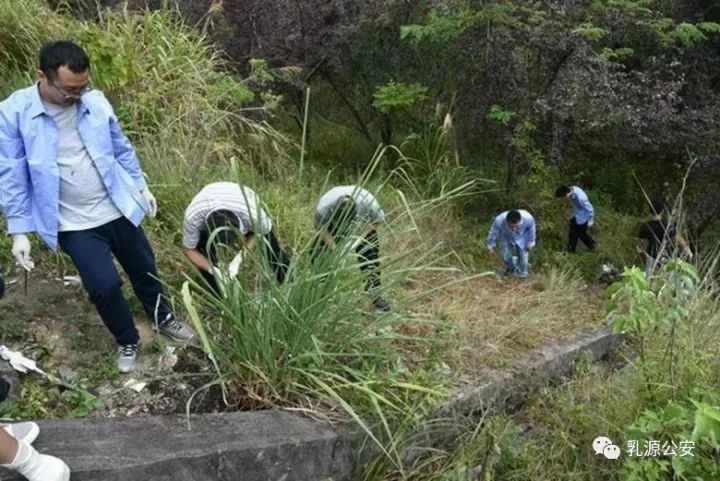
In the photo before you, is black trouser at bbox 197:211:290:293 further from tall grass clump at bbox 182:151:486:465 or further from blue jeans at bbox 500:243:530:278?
blue jeans at bbox 500:243:530:278

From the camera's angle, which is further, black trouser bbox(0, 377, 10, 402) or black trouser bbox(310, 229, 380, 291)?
black trouser bbox(310, 229, 380, 291)

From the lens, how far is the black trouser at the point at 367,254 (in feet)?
9.48

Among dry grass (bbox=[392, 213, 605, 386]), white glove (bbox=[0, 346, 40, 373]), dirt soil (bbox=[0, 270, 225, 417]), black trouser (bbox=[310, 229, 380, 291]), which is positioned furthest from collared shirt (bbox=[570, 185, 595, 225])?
white glove (bbox=[0, 346, 40, 373])

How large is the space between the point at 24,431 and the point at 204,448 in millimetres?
569

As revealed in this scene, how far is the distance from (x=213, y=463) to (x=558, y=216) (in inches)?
287

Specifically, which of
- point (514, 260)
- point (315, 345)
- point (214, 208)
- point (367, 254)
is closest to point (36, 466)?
point (315, 345)

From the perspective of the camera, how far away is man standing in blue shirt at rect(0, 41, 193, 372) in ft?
9.05

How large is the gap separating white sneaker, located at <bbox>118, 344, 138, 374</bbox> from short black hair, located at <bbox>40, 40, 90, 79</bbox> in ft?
3.78

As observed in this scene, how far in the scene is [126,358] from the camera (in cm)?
304

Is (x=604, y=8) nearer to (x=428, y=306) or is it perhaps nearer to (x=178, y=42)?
(x=178, y=42)

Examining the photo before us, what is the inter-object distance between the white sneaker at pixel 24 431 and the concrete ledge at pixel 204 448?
0.14 feet

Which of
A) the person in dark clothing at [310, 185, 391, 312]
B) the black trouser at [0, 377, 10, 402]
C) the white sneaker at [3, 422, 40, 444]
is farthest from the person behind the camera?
the person in dark clothing at [310, 185, 391, 312]

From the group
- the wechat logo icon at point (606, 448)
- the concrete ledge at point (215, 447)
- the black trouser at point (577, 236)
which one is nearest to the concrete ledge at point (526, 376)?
the concrete ledge at point (215, 447)

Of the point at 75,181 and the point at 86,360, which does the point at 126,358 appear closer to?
the point at 86,360
